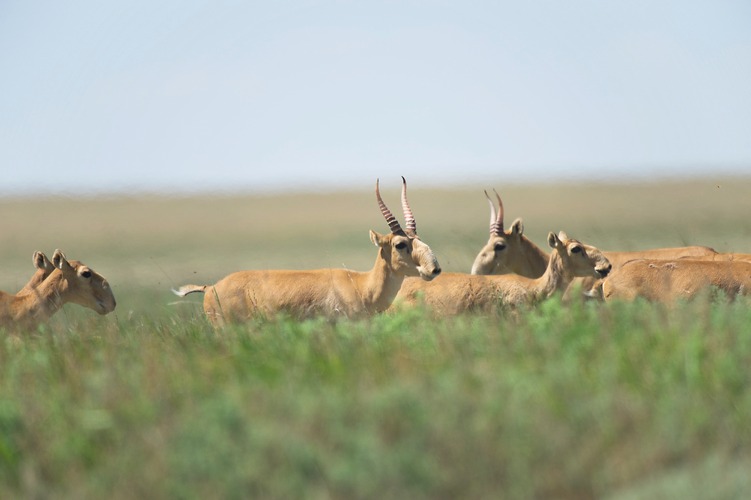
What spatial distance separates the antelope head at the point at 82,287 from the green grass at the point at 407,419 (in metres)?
6.12

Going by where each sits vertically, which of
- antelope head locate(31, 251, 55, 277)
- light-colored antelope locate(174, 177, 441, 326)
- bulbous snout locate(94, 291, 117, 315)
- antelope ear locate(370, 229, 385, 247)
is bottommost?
bulbous snout locate(94, 291, 117, 315)

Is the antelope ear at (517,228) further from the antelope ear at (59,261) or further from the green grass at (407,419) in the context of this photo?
the green grass at (407,419)

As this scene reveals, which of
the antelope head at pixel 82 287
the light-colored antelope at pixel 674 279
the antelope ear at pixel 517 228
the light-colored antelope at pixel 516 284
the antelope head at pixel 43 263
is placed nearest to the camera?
the light-colored antelope at pixel 674 279

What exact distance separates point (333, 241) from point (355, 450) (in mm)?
50507

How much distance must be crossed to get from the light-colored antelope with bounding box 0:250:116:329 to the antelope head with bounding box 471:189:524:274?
17.0 feet

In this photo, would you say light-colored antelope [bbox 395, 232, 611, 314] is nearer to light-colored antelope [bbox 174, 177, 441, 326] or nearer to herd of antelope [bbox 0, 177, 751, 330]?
herd of antelope [bbox 0, 177, 751, 330]

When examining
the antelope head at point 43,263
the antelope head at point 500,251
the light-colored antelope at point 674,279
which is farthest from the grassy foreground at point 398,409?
the antelope head at point 500,251

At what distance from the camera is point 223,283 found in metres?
14.4

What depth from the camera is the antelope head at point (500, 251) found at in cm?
1627

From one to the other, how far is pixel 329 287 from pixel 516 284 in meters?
2.33

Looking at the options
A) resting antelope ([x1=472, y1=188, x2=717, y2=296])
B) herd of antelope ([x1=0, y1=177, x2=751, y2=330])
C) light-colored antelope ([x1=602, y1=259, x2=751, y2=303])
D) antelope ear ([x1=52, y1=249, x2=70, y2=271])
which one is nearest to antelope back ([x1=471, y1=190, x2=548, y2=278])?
resting antelope ([x1=472, y1=188, x2=717, y2=296])

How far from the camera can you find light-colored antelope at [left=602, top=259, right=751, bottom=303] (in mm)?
12469

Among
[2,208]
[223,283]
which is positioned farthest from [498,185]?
[223,283]

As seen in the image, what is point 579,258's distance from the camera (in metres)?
14.4
